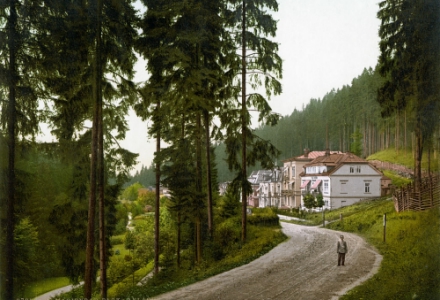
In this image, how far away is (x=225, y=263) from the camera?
449 inches

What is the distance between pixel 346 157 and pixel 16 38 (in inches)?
326

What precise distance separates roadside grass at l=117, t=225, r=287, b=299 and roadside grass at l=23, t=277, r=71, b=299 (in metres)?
2.17

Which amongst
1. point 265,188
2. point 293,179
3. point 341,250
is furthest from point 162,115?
point 341,250

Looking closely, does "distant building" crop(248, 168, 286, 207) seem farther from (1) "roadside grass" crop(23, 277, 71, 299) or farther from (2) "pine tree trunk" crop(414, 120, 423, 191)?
(1) "roadside grass" crop(23, 277, 71, 299)

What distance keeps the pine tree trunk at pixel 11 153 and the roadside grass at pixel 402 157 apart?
A: 26.7ft

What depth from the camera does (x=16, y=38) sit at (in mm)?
8320

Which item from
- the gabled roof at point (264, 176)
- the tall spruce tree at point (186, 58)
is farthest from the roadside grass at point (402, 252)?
the tall spruce tree at point (186, 58)

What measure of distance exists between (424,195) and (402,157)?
0.94 meters

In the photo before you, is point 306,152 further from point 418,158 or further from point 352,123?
point 418,158

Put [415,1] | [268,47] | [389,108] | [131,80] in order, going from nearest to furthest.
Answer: [415,1], [389,108], [131,80], [268,47]

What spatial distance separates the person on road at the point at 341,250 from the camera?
9.40 metres

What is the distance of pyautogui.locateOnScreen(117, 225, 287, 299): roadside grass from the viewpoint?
1039 centimetres

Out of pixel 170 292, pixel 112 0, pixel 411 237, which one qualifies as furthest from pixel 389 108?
pixel 112 0

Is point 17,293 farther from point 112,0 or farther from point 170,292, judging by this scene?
point 112,0
